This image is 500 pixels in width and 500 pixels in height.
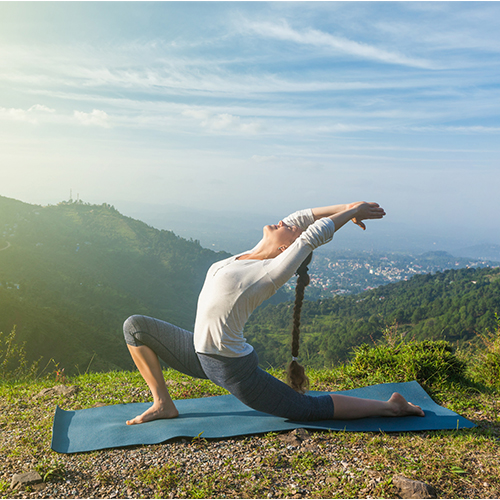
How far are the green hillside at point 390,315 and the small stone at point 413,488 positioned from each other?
59.5 ft

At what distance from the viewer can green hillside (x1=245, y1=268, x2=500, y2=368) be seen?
78.7 ft

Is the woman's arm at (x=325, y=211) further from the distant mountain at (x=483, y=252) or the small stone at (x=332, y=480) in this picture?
the distant mountain at (x=483, y=252)

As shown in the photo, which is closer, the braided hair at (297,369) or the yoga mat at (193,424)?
the yoga mat at (193,424)

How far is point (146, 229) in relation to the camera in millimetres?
76250

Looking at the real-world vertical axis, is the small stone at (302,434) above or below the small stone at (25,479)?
above

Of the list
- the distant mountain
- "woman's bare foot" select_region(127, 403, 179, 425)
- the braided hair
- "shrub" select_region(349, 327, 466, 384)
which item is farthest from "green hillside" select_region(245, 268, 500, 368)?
the distant mountain

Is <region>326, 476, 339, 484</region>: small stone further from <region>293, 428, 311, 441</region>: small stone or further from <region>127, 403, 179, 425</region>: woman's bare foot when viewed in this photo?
<region>127, 403, 179, 425</region>: woman's bare foot

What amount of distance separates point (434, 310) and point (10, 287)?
35968 millimetres

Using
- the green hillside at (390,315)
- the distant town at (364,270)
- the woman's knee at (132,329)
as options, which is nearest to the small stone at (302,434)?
the woman's knee at (132,329)

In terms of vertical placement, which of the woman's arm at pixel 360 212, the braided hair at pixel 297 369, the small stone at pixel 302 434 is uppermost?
the woman's arm at pixel 360 212

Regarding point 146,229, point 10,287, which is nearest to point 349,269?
point 146,229

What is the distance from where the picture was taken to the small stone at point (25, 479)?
2.13 metres

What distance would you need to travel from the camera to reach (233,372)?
2531mm

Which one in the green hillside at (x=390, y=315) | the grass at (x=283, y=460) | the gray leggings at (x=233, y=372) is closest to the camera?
the grass at (x=283, y=460)
